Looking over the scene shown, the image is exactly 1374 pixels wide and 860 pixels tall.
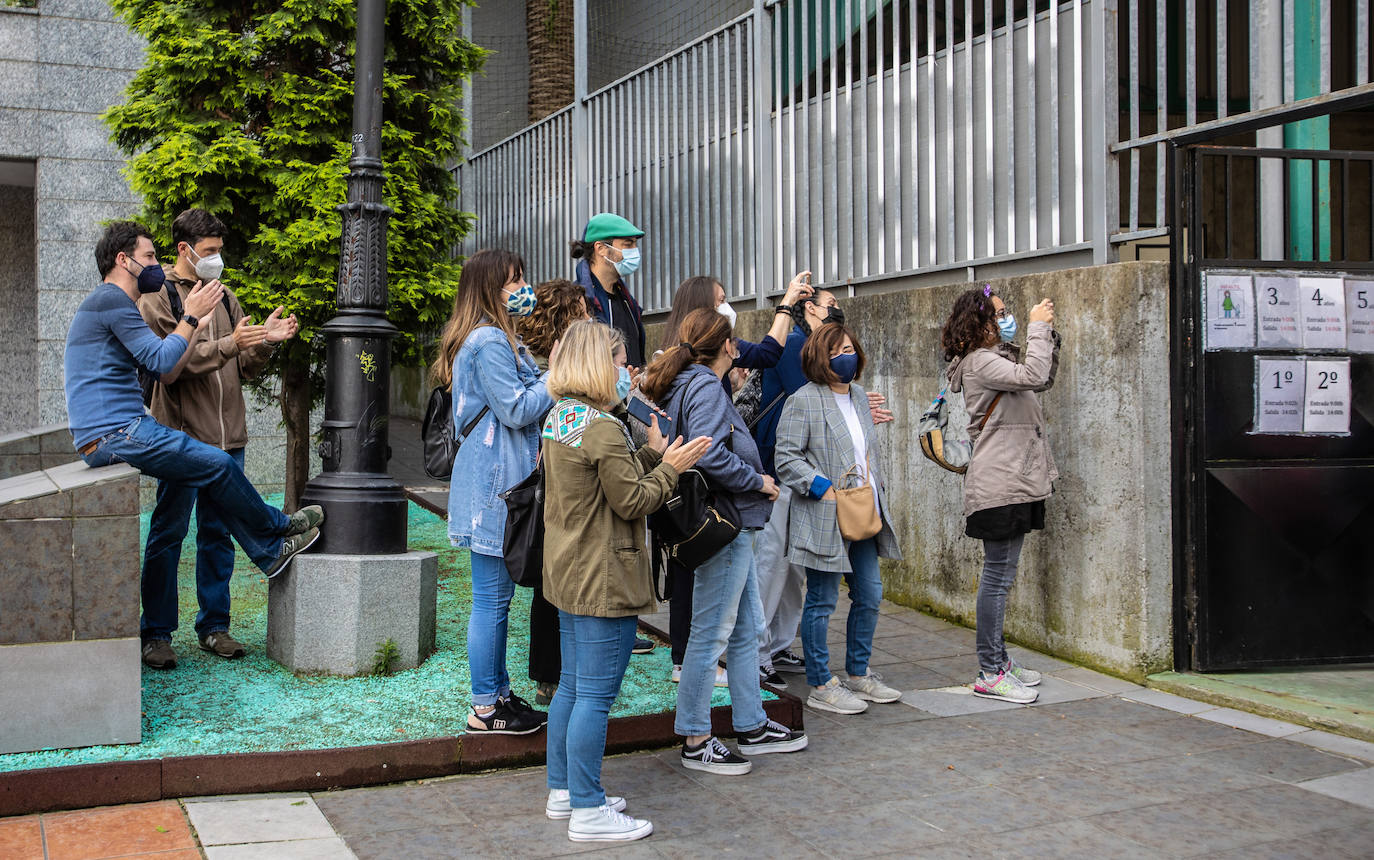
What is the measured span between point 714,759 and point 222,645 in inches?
103

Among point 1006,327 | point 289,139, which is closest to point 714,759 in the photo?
point 1006,327

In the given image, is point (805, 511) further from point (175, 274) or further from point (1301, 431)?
point (175, 274)

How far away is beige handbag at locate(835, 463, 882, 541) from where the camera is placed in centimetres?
542

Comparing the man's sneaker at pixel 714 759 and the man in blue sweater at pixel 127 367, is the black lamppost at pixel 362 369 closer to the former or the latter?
the man in blue sweater at pixel 127 367

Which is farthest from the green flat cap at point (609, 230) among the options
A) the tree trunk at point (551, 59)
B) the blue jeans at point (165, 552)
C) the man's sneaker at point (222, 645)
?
the tree trunk at point (551, 59)

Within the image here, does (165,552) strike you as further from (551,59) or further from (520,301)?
(551,59)

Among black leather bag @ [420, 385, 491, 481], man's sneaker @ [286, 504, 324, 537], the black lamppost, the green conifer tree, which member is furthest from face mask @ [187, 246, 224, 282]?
the green conifer tree

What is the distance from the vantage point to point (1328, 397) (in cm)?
619

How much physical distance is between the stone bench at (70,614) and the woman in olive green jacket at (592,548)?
1.67 m

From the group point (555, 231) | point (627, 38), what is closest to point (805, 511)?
point (555, 231)

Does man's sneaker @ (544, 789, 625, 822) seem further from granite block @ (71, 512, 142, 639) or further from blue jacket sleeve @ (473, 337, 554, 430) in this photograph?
granite block @ (71, 512, 142, 639)

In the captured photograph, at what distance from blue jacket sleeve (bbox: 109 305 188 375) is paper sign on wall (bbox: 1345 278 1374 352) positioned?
226 inches

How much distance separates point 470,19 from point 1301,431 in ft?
47.3

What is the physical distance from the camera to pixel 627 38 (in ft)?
50.2
